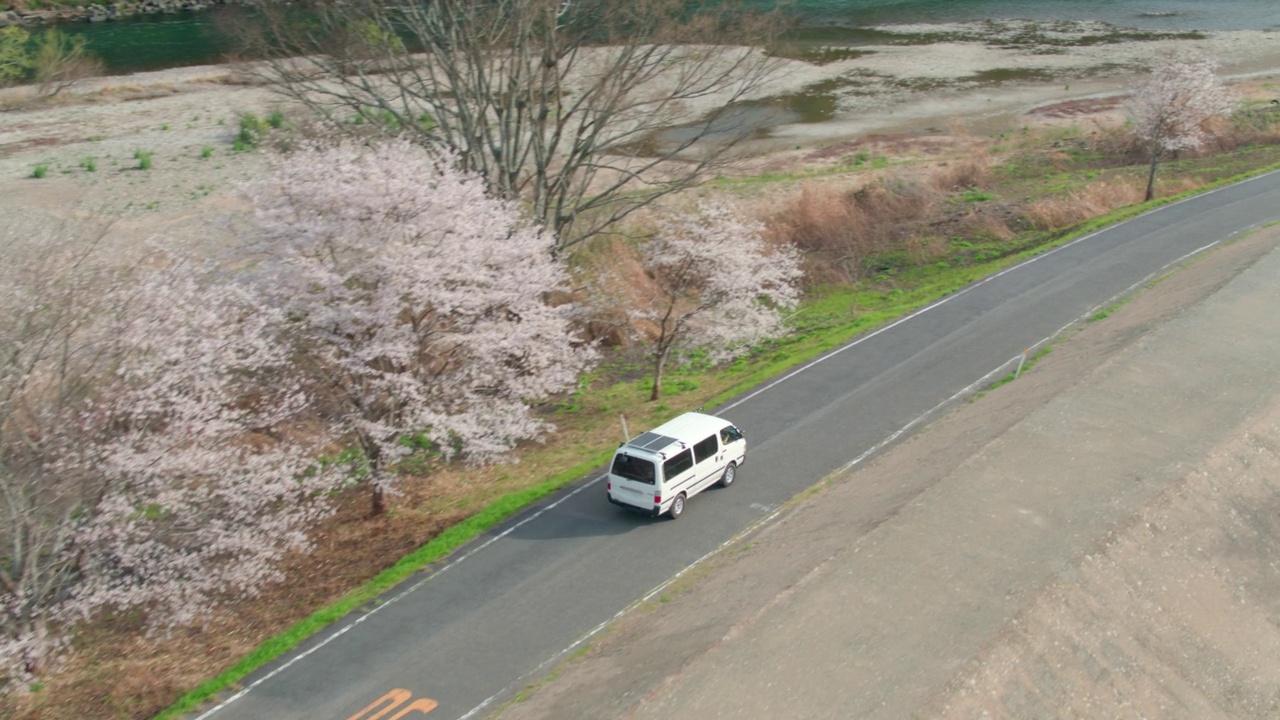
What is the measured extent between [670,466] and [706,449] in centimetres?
105

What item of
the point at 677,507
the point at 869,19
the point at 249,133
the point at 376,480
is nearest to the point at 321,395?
the point at 376,480

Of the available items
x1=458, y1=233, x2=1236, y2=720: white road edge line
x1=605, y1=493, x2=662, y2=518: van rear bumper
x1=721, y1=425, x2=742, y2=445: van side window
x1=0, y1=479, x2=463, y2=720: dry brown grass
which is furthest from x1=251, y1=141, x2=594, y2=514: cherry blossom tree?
x1=458, y1=233, x2=1236, y2=720: white road edge line

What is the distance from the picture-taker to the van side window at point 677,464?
64.0 feet

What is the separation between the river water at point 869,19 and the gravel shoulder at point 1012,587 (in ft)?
184

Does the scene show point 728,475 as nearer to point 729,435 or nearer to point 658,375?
point 729,435

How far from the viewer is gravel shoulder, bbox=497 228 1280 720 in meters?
14.0

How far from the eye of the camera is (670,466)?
19609 mm

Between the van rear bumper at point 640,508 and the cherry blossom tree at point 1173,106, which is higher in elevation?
the cherry blossom tree at point 1173,106

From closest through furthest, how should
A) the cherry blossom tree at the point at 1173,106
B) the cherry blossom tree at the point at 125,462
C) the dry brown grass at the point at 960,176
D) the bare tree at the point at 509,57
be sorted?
the cherry blossom tree at the point at 125,462, the bare tree at the point at 509,57, the cherry blossom tree at the point at 1173,106, the dry brown grass at the point at 960,176

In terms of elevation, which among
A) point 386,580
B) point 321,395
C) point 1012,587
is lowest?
point 386,580

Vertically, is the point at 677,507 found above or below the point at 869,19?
below

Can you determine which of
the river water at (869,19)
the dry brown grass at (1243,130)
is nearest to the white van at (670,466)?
the dry brown grass at (1243,130)

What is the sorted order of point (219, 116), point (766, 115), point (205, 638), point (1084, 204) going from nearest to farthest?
point (205, 638), point (1084, 204), point (219, 116), point (766, 115)

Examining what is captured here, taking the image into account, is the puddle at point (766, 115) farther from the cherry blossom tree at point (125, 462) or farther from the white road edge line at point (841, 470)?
the cherry blossom tree at point (125, 462)
